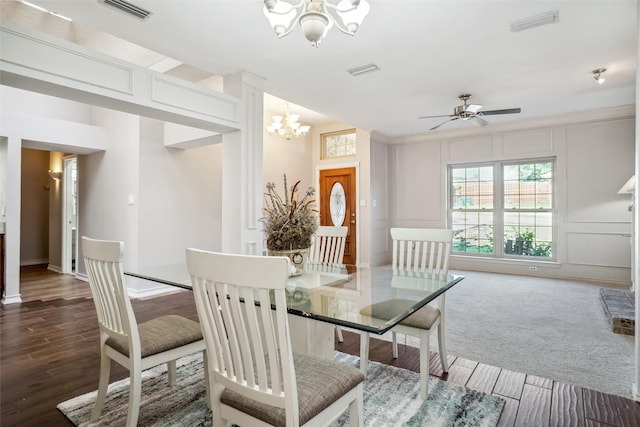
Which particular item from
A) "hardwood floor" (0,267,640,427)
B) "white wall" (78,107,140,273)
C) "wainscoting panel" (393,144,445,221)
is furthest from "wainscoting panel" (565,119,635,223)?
"white wall" (78,107,140,273)

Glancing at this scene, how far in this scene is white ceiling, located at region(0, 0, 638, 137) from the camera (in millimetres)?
2564

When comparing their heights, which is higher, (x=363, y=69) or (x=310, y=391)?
(x=363, y=69)

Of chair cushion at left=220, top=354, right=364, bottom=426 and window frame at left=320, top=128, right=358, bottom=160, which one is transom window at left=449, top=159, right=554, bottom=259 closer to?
window frame at left=320, top=128, right=358, bottom=160

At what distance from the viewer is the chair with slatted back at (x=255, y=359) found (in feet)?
3.36

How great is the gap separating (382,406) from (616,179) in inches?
217

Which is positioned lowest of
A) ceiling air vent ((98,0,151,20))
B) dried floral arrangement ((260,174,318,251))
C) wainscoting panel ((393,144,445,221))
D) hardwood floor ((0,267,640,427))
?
hardwood floor ((0,267,640,427))

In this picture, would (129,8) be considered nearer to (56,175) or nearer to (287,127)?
(287,127)

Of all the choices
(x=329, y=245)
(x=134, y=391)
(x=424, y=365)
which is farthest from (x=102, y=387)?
(x=329, y=245)

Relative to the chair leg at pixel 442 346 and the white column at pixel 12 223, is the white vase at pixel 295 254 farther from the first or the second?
the white column at pixel 12 223

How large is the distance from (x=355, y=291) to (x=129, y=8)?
262cm

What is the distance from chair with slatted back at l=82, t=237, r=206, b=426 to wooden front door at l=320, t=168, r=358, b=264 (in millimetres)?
5151

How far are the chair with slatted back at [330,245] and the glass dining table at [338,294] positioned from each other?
45 centimetres

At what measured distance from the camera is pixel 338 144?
23.2ft

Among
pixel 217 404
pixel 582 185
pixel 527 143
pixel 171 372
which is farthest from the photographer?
pixel 527 143
